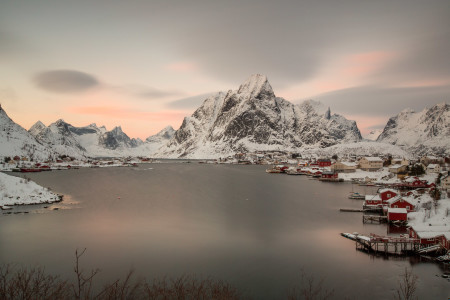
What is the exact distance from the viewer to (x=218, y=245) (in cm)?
2291

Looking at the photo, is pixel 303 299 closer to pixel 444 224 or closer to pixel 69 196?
pixel 444 224

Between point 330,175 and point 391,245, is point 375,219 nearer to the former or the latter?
point 391,245

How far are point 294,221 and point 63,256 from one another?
65.9 feet

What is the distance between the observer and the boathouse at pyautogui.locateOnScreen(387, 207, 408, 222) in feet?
97.2

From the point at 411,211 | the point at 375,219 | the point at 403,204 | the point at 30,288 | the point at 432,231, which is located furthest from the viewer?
the point at 403,204

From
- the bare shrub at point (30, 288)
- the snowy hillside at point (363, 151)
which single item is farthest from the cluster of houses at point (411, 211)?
the snowy hillside at point (363, 151)

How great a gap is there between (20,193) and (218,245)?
2824 cm

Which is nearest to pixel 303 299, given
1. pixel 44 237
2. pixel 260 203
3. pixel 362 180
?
pixel 44 237

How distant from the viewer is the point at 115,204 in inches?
1545

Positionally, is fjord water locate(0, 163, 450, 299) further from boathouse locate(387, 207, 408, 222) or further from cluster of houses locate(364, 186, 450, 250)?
cluster of houses locate(364, 186, 450, 250)

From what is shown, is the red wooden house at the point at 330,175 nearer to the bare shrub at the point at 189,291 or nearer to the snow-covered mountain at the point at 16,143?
the bare shrub at the point at 189,291

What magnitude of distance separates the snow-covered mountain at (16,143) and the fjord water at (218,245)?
9586cm

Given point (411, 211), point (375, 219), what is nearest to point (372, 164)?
point (411, 211)

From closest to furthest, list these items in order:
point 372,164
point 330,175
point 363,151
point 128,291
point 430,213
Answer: point 128,291 < point 430,213 < point 330,175 < point 372,164 < point 363,151
